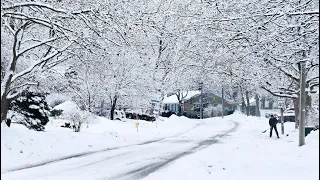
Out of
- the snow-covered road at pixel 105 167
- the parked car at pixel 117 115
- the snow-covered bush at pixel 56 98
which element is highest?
the snow-covered bush at pixel 56 98

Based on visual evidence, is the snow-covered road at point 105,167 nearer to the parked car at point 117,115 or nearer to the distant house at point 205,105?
the parked car at point 117,115

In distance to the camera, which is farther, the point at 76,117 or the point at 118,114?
the point at 118,114

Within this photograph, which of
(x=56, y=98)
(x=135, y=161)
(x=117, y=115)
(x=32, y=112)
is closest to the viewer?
(x=135, y=161)

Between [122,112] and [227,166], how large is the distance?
31.1m

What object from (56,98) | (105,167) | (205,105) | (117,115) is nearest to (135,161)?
(105,167)

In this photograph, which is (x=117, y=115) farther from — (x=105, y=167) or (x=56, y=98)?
(x=105, y=167)

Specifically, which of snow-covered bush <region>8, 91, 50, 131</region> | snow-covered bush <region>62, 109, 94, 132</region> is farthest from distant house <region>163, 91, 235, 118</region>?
snow-covered bush <region>8, 91, 50, 131</region>

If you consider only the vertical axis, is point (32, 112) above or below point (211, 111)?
below

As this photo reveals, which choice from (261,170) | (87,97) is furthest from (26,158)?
(87,97)

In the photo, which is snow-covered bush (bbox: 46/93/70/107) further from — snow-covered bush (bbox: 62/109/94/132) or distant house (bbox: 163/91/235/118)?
distant house (bbox: 163/91/235/118)

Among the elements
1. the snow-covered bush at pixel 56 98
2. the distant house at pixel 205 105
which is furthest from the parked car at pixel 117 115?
the distant house at pixel 205 105

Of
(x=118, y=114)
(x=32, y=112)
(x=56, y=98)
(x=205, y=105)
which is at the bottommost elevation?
(x=118, y=114)

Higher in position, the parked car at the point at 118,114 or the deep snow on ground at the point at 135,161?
the parked car at the point at 118,114

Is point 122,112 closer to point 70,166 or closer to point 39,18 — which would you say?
point 70,166
